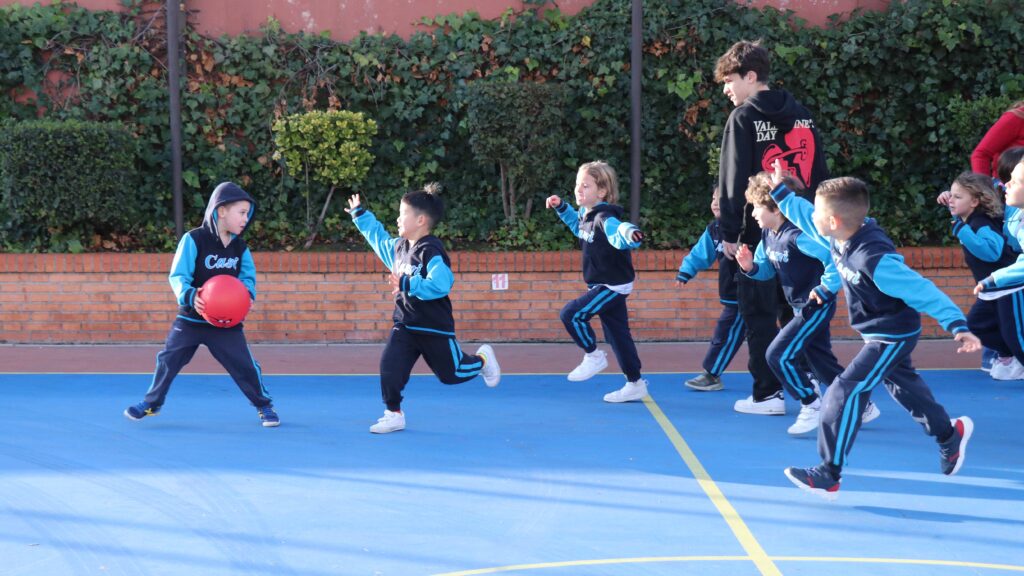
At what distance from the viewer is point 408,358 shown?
7.26 metres

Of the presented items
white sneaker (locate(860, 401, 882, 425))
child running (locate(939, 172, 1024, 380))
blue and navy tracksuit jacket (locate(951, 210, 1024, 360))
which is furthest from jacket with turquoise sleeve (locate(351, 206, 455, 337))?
child running (locate(939, 172, 1024, 380))

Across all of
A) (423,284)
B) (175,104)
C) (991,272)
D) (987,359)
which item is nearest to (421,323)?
(423,284)

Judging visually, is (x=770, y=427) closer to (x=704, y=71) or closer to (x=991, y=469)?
(x=991, y=469)

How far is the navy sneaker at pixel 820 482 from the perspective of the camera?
5645 mm

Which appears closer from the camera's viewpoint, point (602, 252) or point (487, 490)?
point (487, 490)

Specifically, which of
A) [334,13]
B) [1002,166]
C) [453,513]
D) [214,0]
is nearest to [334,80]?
[334,13]

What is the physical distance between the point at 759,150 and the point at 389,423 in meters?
3.02

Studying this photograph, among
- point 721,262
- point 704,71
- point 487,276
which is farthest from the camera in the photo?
point 704,71

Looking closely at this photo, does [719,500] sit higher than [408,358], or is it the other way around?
[408,358]

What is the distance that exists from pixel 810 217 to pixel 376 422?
3172mm

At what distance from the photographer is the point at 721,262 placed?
8344 mm

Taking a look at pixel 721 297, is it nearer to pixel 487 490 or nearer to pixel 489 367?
pixel 489 367

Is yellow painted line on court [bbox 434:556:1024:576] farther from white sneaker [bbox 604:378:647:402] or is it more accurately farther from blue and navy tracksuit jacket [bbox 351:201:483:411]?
white sneaker [bbox 604:378:647:402]

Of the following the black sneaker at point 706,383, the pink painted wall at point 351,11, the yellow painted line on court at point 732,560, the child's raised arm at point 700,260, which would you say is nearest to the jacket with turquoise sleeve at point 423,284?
the child's raised arm at point 700,260
